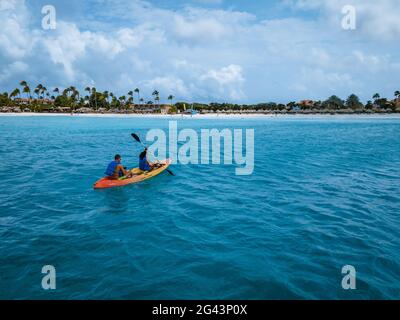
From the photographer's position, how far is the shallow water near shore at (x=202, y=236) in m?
6.93

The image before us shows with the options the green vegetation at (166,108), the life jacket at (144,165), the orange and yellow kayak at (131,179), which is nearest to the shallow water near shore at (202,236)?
the orange and yellow kayak at (131,179)

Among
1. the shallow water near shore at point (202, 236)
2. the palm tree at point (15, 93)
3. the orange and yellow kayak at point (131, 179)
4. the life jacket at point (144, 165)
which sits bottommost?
the shallow water near shore at point (202, 236)

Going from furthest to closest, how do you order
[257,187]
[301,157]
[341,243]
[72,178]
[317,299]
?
[301,157]
[72,178]
[257,187]
[341,243]
[317,299]

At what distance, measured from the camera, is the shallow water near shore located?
693 centimetres

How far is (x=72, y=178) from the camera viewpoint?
17188mm

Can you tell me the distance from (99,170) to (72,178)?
2520mm

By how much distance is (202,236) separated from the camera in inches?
377

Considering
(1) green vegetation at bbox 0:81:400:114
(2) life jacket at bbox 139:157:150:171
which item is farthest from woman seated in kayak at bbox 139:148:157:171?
(1) green vegetation at bbox 0:81:400:114

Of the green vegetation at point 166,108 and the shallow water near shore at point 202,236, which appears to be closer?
the shallow water near shore at point 202,236

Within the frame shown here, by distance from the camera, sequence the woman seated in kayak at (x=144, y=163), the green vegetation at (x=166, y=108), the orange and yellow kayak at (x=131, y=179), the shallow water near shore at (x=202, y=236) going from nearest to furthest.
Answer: the shallow water near shore at (x=202, y=236)
the orange and yellow kayak at (x=131, y=179)
the woman seated in kayak at (x=144, y=163)
the green vegetation at (x=166, y=108)

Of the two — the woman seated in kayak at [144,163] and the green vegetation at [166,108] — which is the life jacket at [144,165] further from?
the green vegetation at [166,108]

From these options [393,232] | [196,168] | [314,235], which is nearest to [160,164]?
[196,168]

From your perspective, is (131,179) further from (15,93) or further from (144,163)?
(15,93)
